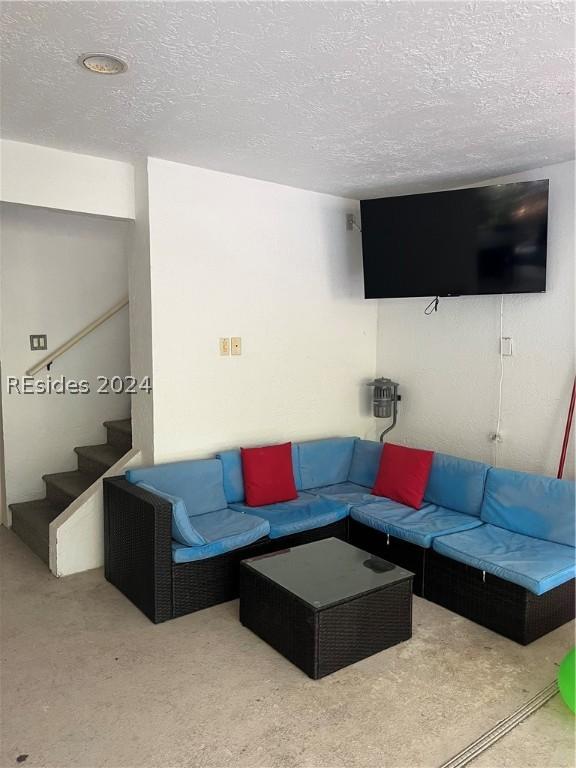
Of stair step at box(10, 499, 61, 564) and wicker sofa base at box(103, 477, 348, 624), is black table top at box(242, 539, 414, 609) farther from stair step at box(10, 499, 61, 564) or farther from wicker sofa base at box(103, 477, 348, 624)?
stair step at box(10, 499, 61, 564)

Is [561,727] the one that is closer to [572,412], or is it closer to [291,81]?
[572,412]

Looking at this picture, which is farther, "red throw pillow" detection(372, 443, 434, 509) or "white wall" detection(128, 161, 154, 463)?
"red throw pillow" detection(372, 443, 434, 509)

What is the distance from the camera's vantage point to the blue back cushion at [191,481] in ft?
11.5

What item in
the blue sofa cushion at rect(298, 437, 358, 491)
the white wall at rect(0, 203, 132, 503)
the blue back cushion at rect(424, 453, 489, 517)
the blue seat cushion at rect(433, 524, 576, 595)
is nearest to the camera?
the blue seat cushion at rect(433, 524, 576, 595)

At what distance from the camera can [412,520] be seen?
3541 mm

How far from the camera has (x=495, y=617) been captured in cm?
295

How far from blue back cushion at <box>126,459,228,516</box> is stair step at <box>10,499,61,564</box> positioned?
86 centimetres

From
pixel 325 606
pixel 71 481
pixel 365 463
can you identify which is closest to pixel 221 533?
pixel 325 606

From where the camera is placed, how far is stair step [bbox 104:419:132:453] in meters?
4.54

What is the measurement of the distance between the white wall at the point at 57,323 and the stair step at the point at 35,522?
0.20 meters

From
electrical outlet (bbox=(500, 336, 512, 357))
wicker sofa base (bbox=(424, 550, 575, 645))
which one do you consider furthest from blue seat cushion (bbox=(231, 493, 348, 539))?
electrical outlet (bbox=(500, 336, 512, 357))

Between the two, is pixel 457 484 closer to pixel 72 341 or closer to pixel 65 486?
pixel 65 486

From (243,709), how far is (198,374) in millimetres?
2162

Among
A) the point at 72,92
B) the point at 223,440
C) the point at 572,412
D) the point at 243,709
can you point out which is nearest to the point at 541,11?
the point at 72,92
